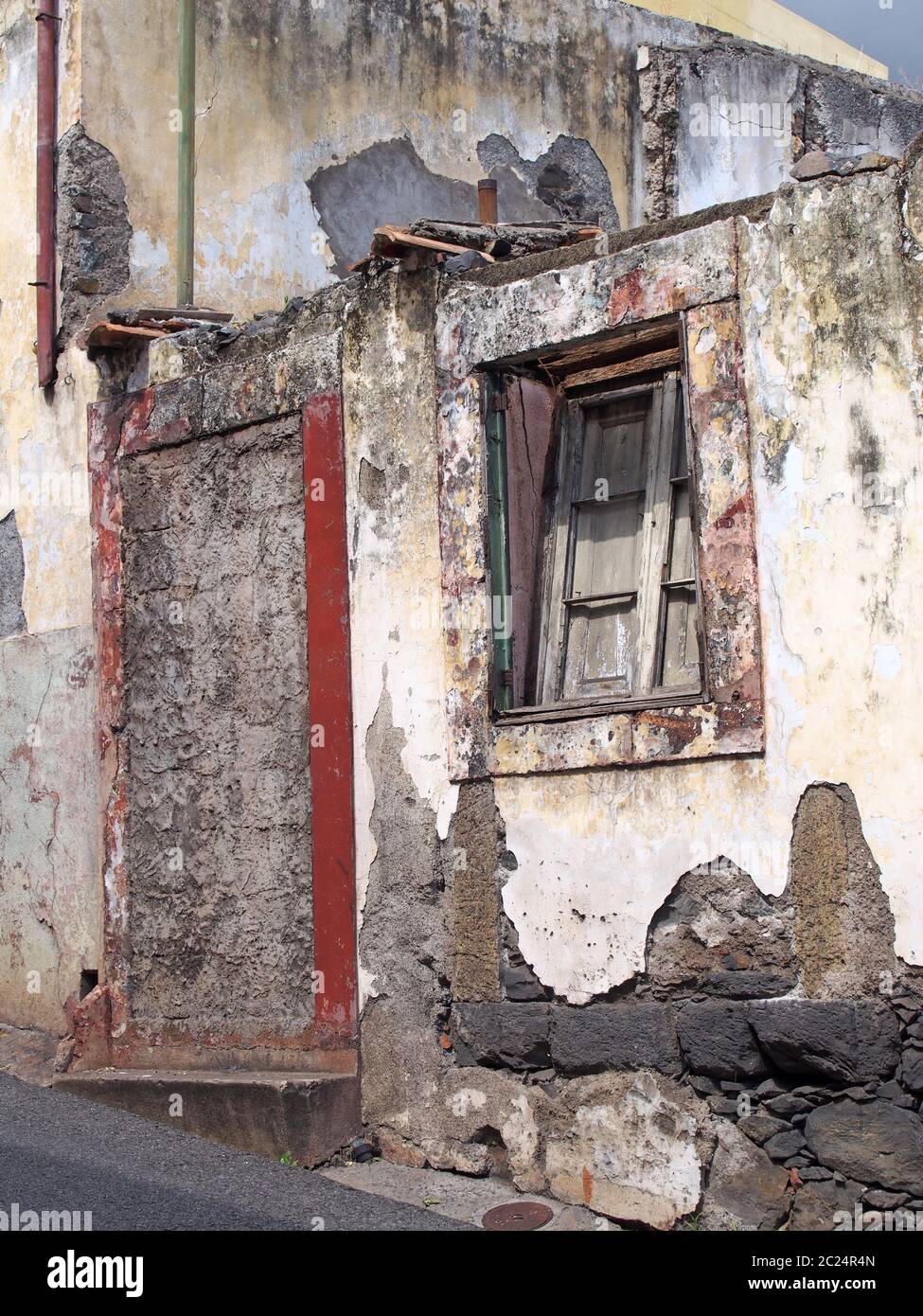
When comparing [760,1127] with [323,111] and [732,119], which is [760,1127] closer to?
[323,111]

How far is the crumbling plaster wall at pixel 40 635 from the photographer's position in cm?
840

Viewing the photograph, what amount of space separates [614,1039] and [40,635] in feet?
13.9

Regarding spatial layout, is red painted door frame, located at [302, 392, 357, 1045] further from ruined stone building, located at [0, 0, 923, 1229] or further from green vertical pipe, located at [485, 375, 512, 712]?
green vertical pipe, located at [485, 375, 512, 712]

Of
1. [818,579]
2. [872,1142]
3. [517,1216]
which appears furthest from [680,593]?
[517,1216]

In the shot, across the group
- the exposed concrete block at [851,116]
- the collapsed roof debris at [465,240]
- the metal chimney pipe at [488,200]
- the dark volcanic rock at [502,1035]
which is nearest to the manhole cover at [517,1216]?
the dark volcanic rock at [502,1035]

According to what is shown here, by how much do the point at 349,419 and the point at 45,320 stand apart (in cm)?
256

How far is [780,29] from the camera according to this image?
20688 millimetres

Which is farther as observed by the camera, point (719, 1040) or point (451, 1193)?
point (451, 1193)

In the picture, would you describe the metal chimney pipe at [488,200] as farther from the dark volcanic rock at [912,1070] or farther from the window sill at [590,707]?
the dark volcanic rock at [912,1070]

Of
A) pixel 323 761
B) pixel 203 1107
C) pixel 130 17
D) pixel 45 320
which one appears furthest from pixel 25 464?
pixel 203 1107

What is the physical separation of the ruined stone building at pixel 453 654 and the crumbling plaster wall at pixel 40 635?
0.03m

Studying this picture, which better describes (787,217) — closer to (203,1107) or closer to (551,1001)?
(551,1001)
